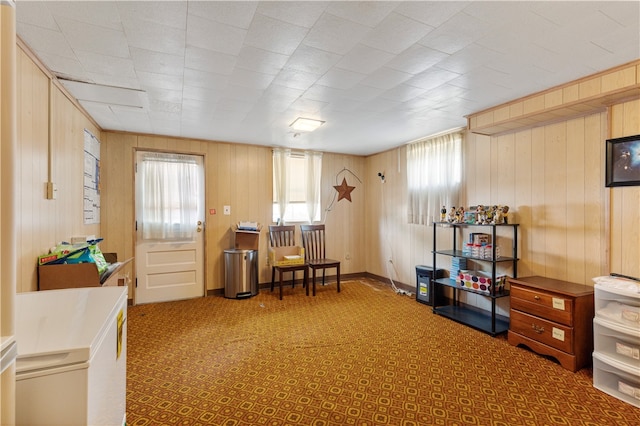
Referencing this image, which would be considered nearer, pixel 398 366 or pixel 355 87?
pixel 398 366

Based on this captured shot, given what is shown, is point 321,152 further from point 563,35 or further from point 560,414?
point 560,414

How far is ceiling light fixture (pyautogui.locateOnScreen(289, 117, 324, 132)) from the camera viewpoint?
363 cm

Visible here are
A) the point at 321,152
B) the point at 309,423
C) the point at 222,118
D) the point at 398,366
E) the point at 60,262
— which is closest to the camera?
the point at 309,423

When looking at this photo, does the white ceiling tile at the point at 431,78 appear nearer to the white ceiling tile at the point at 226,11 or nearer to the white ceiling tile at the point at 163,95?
the white ceiling tile at the point at 226,11

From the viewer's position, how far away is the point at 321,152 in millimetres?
5496

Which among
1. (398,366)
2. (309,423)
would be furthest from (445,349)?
(309,423)

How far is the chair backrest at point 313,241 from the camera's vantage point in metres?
5.18

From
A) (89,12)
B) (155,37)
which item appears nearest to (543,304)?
(155,37)

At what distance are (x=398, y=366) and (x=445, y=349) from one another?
0.62 meters

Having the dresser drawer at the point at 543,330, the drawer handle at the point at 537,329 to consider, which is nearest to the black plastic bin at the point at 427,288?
the dresser drawer at the point at 543,330

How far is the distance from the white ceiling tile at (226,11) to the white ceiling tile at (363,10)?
0.45 m

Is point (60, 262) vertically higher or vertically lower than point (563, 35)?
lower

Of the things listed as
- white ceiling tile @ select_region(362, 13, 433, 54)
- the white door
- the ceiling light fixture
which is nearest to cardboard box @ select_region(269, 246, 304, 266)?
the white door

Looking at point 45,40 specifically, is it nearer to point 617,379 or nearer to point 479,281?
point 479,281
